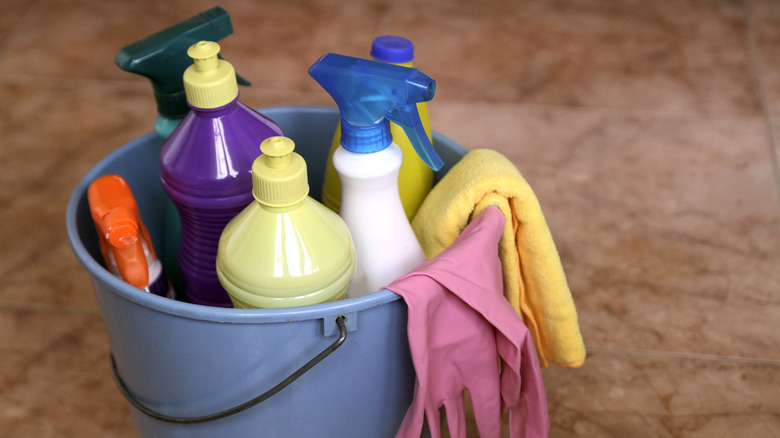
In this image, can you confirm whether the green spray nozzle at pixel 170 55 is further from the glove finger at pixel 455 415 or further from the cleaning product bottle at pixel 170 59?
the glove finger at pixel 455 415

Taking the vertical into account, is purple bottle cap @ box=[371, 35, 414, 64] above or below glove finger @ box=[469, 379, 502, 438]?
above

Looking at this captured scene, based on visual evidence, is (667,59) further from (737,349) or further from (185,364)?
(185,364)

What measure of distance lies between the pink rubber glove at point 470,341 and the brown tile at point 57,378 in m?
0.39

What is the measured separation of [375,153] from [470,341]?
0.50 feet

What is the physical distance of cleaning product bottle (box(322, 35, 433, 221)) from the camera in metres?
0.64

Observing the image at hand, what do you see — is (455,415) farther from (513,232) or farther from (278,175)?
(278,175)

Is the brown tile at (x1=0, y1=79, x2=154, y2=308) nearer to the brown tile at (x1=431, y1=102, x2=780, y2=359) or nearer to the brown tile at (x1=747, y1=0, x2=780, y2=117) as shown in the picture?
the brown tile at (x1=431, y1=102, x2=780, y2=359)

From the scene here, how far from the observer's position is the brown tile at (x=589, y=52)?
1315 mm

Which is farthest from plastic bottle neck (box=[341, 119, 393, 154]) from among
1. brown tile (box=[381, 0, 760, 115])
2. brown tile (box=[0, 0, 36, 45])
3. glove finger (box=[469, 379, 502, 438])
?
brown tile (box=[0, 0, 36, 45])

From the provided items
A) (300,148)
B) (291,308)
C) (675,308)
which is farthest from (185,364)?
(675,308)

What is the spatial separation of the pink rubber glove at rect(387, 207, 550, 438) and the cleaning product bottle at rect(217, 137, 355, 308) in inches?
1.9

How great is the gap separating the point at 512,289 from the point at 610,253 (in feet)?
1.33

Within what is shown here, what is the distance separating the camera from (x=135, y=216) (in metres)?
0.62

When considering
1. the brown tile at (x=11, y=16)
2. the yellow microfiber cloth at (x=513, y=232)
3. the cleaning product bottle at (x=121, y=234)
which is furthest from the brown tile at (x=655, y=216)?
the brown tile at (x=11, y=16)
